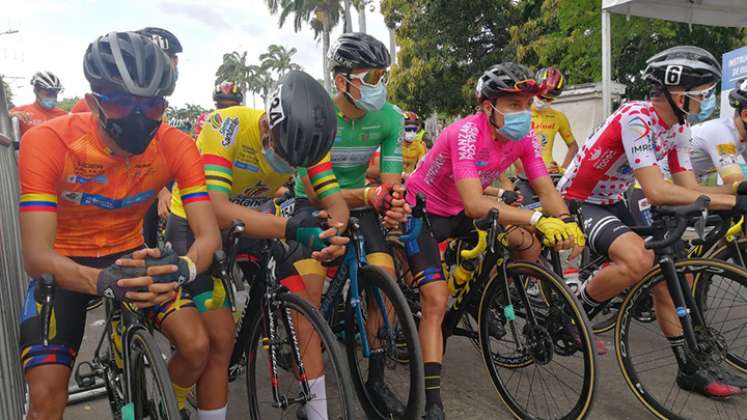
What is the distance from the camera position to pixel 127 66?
7.16ft

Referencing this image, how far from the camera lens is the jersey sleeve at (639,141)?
334 cm

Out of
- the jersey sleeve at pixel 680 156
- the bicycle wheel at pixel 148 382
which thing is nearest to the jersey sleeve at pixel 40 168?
the bicycle wheel at pixel 148 382

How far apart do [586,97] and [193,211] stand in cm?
1506

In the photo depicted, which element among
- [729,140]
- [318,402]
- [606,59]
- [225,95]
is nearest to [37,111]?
[225,95]

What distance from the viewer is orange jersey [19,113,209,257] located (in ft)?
7.09

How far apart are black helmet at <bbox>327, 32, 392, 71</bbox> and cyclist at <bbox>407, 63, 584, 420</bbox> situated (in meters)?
0.64

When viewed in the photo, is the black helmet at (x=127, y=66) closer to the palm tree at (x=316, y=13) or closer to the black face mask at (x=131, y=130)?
the black face mask at (x=131, y=130)

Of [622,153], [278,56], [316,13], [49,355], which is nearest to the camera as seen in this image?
[49,355]

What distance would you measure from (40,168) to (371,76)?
1.92 m

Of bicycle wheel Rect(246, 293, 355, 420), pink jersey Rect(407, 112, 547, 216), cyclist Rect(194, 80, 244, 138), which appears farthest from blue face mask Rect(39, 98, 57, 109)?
bicycle wheel Rect(246, 293, 355, 420)

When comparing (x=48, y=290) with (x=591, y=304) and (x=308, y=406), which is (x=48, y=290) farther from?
(x=591, y=304)

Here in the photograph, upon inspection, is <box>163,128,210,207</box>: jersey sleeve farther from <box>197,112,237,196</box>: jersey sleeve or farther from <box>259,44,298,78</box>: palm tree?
<box>259,44,298,78</box>: palm tree

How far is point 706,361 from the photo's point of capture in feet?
10.3

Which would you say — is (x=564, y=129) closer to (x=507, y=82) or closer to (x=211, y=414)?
(x=507, y=82)
